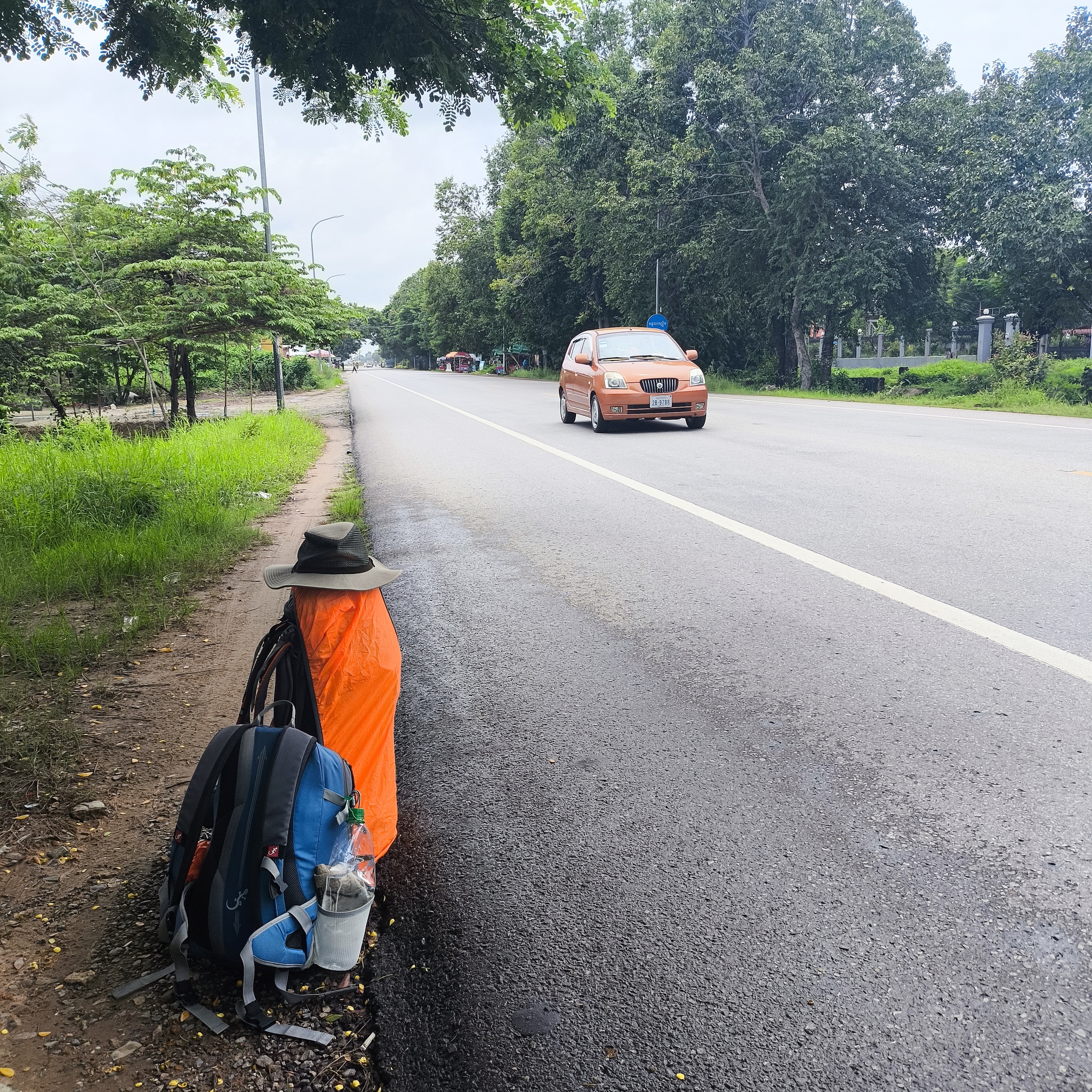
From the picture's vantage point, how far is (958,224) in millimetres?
29438

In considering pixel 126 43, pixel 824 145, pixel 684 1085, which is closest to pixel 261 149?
pixel 824 145

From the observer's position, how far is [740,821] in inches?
113

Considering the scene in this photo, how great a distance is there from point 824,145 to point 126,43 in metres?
26.8

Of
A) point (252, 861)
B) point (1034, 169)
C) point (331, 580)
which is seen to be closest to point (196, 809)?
point (252, 861)

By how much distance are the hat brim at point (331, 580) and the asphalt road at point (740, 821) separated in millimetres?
865

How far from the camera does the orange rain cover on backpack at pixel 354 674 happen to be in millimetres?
2615

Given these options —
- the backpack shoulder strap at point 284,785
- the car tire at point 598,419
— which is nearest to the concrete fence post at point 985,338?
the car tire at point 598,419

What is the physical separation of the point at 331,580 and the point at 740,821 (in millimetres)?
1459

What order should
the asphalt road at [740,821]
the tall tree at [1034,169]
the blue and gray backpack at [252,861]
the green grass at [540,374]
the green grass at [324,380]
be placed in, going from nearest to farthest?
1. the asphalt road at [740,821]
2. the blue and gray backpack at [252,861]
3. the tall tree at [1034,169]
4. the green grass at [540,374]
5. the green grass at [324,380]

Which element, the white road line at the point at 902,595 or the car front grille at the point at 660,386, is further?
the car front grille at the point at 660,386

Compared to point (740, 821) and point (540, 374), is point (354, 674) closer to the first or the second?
point (740, 821)

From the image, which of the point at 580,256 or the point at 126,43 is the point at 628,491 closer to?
the point at 126,43

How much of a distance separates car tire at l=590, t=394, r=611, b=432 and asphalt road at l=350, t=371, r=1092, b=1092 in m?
8.58

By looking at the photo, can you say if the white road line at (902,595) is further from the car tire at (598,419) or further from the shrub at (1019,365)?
the shrub at (1019,365)
